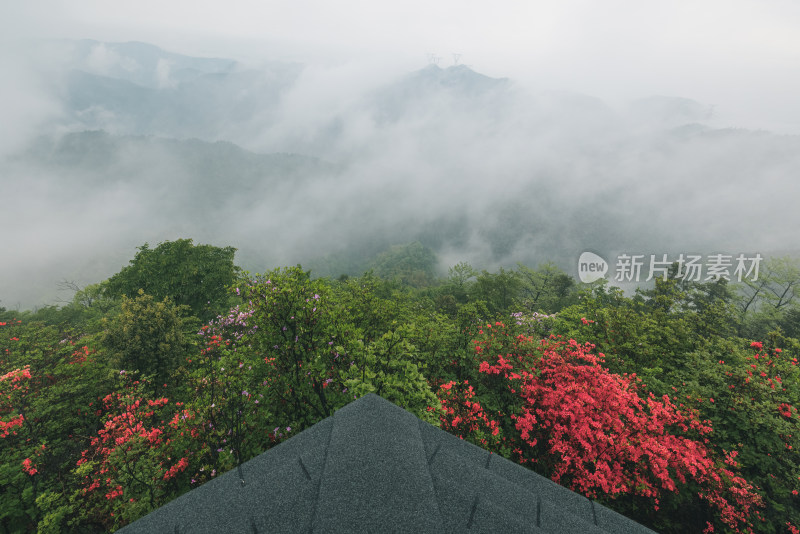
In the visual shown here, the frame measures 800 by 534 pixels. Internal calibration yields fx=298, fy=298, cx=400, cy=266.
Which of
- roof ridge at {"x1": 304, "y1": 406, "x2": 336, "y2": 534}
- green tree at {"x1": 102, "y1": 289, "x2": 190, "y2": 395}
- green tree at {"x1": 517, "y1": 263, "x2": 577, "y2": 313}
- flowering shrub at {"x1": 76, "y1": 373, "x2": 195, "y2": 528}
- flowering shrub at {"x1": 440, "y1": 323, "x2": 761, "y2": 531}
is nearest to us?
roof ridge at {"x1": 304, "y1": 406, "x2": 336, "y2": 534}

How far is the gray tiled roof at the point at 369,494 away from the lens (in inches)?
148

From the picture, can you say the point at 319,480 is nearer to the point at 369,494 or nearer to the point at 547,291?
the point at 369,494

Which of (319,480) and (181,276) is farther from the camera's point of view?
(181,276)

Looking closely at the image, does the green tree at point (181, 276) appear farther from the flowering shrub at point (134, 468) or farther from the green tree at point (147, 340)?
the flowering shrub at point (134, 468)

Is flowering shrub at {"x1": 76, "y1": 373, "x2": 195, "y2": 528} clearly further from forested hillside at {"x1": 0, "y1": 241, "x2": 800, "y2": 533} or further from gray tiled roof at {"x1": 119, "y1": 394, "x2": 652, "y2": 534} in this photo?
gray tiled roof at {"x1": 119, "y1": 394, "x2": 652, "y2": 534}

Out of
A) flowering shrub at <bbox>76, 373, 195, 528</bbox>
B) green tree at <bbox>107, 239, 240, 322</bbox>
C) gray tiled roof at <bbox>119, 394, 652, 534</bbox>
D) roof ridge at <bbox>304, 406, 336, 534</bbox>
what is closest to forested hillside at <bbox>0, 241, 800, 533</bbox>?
flowering shrub at <bbox>76, 373, 195, 528</bbox>

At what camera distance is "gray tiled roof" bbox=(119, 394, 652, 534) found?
12.4 ft

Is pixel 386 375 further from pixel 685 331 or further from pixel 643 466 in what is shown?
pixel 685 331

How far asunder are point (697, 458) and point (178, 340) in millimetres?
23367

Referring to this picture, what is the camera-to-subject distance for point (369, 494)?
3887mm
